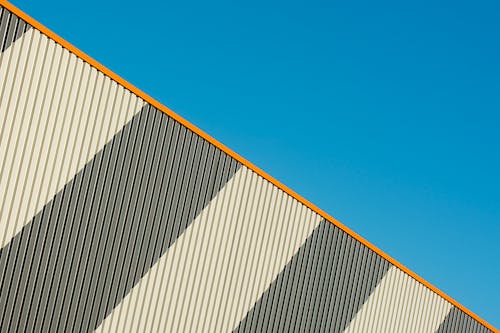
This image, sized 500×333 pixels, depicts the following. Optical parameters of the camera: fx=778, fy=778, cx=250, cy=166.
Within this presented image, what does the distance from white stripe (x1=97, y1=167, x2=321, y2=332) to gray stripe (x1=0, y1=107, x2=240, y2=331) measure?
304 millimetres

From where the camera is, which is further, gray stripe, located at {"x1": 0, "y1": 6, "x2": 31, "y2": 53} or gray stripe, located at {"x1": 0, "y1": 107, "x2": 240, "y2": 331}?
gray stripe, located at {"x1": 0, "y1": 107, "x2": 240, "y2": 331}

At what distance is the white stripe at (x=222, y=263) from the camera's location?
47.0ft

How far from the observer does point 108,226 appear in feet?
44.4

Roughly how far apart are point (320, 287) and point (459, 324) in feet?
19.5

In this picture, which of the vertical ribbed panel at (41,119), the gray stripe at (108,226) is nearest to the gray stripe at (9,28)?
the vertical ribbed panel at (41,119)

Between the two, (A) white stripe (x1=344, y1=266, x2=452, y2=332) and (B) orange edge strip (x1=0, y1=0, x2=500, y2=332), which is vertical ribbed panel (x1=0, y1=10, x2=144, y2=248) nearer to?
(B) orange edge strip (x1=0, y1=0, x2=500, y2=332)

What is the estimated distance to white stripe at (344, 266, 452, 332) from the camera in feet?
61.2

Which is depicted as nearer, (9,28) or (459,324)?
(9,28)

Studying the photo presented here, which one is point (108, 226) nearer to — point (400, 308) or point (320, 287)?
point (320, 287)

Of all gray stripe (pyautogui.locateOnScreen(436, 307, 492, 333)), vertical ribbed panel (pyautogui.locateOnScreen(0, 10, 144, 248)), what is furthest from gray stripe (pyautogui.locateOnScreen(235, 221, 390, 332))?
vertical ribbed panel (pyautogui.locateOnScreen(0, 10, 144, 248))

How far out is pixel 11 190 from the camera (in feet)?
40.0

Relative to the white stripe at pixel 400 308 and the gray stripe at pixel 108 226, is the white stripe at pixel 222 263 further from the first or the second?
the white stripe at pixel 400 308

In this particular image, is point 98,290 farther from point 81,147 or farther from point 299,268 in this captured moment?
point 299,268

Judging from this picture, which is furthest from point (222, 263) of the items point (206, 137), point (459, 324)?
point (459, 324)
